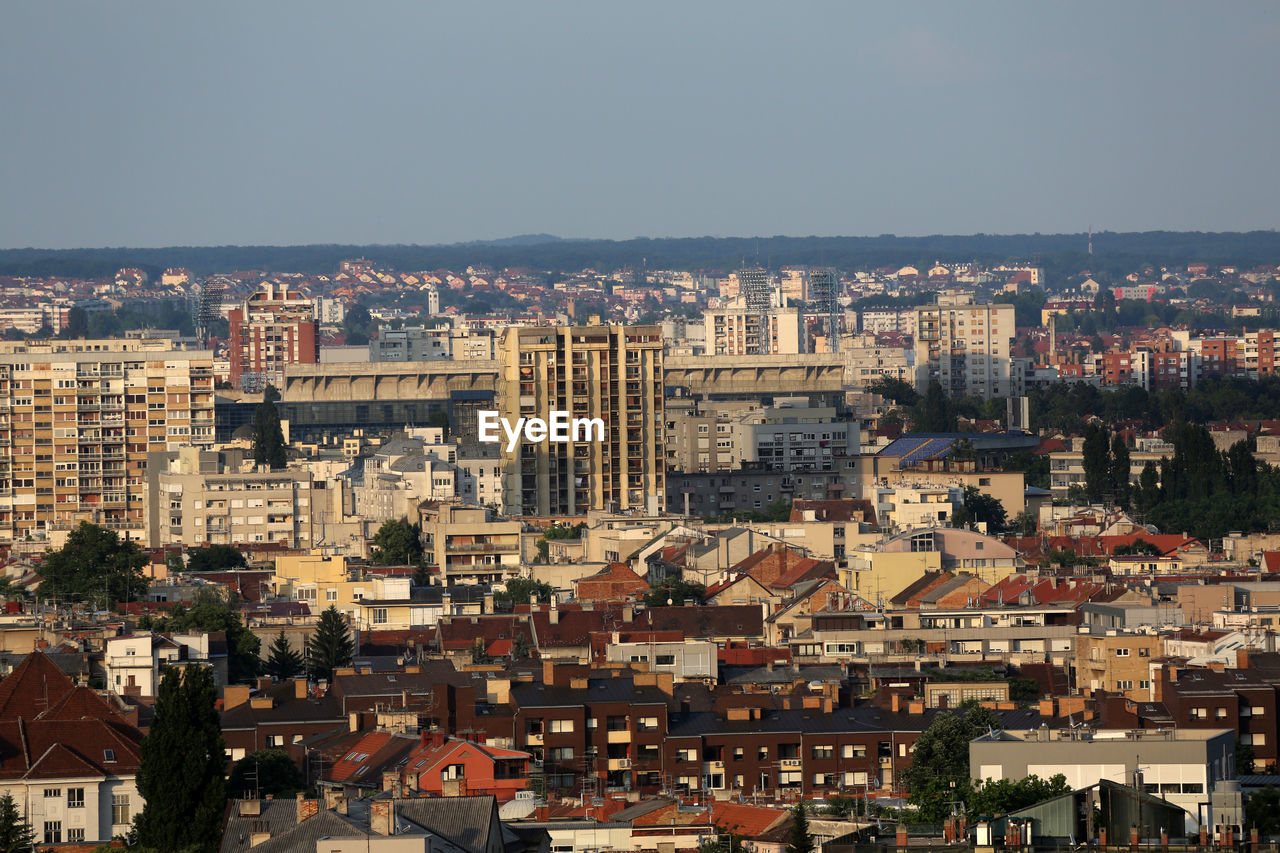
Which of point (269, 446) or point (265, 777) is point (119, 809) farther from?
point (269, 446)

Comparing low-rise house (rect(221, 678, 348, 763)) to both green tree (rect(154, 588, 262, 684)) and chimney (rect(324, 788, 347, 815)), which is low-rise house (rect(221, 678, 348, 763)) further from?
chimney (rect(324, 788, 347, 815))

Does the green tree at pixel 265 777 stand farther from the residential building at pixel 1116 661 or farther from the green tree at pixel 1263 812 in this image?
the residential building at pixel 1116 661

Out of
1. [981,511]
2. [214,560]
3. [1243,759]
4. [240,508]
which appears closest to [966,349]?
[981,511]

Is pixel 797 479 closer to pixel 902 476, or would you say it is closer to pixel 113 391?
pixel 902 476

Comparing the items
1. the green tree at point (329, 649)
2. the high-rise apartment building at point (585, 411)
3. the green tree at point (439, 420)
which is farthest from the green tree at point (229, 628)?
the green tree at point (439, 420)

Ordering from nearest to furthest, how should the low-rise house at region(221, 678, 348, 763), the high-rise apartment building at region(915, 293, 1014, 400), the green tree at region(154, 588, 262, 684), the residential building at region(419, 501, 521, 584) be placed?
1. the low-rise house at region(221, 678, 348, 763)
2. the green tree at region(154, 588, 262, 684)
3. the residential building at region(419, 501, 521, 584)
4. the high-rise apartment building at region(915, 293, 1014, 400)

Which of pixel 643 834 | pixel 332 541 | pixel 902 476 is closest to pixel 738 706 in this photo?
pixel 643 834

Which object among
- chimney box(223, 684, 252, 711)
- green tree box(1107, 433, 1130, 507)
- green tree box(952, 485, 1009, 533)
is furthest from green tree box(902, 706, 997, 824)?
green tree box(1107, 433, 1130, 507)
